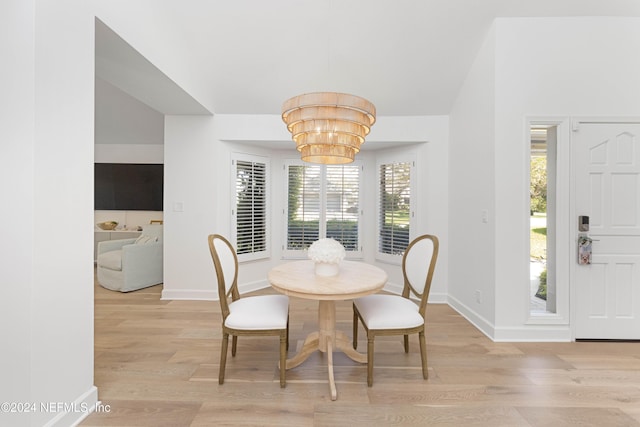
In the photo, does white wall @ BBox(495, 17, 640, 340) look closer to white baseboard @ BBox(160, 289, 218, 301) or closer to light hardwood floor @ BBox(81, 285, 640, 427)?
light hardwood floor @ BBox(81, 285, 640, 427)

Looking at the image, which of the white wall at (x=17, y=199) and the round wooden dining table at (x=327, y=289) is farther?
the round wooden dining table at (x=327, y=289)

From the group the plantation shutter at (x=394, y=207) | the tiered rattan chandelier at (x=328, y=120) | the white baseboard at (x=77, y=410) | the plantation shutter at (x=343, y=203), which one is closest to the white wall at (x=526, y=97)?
the plantation shutter at (x=394, y=207)

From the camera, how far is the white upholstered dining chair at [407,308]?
1885 mm

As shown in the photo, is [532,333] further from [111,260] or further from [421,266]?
[111,260]

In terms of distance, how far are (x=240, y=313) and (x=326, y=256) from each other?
0.70m

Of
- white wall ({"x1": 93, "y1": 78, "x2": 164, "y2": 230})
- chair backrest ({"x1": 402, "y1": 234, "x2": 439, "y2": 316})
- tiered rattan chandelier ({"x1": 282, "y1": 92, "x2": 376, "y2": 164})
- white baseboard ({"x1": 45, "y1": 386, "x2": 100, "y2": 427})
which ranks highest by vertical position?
white wall ({"x1": 93, "y1": 78, "x2": 164, "y2": 230})

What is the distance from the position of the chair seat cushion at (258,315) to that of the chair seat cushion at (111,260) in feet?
9.06

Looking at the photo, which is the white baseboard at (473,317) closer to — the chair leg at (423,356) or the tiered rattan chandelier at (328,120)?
the chair leg at (423,356)

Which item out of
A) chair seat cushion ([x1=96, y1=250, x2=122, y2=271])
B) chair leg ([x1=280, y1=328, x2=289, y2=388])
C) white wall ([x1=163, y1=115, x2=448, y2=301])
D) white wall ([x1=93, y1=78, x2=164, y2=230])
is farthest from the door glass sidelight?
white wall ([x1=93, y1=78, x2=164, y2=230])

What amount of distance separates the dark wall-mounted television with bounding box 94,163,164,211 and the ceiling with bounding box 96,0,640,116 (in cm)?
250

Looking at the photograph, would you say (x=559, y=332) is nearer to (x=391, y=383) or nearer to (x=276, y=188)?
(x=391, y=383)

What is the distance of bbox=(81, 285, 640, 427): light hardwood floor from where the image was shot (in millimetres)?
1631

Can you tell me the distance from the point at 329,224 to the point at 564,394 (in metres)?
2.98

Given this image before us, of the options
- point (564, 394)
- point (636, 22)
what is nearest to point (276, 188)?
point (564, 394)
